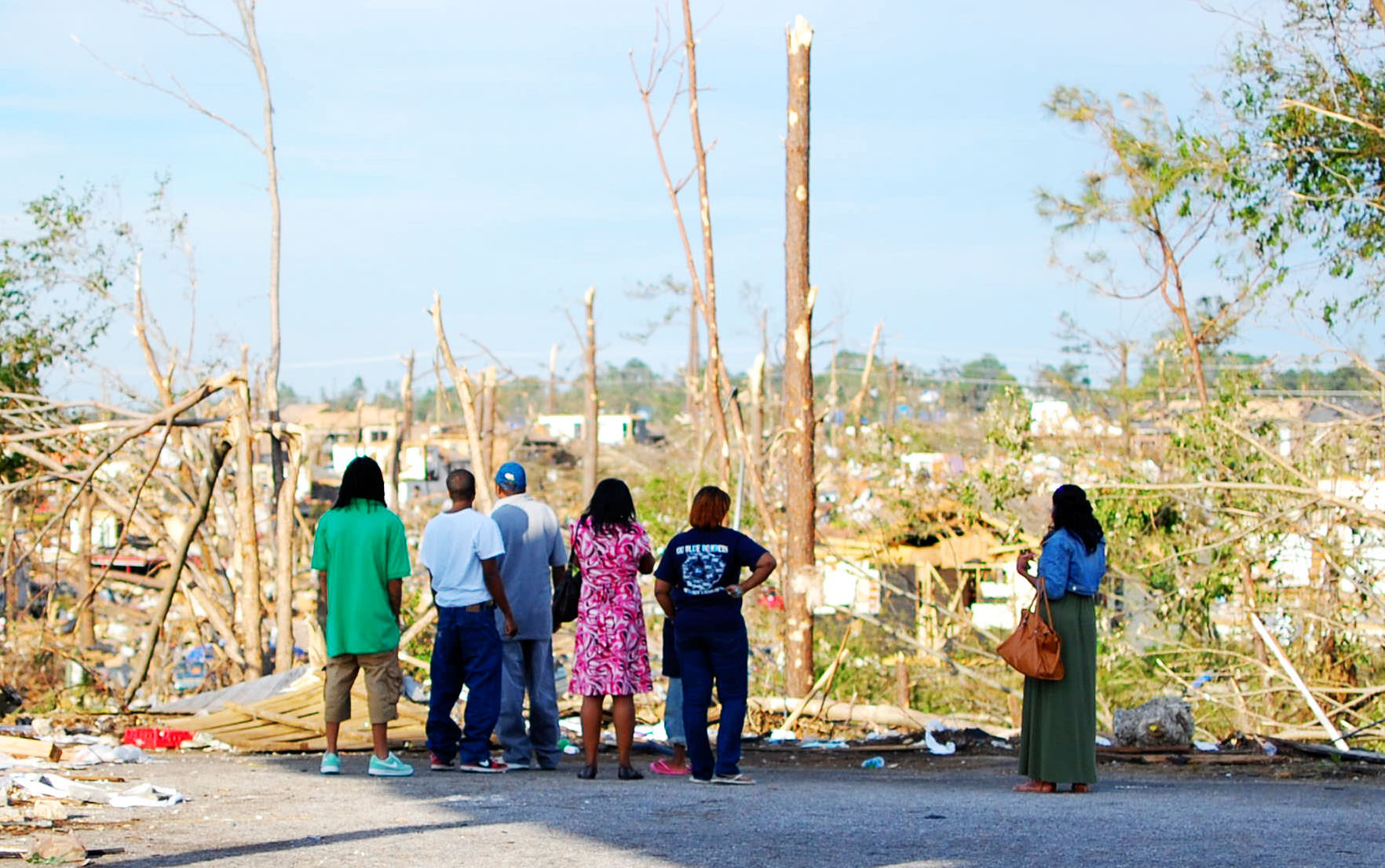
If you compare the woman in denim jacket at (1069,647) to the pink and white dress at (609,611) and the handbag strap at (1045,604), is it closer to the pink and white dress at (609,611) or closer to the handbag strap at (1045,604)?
the handbag strap at (1045,604)

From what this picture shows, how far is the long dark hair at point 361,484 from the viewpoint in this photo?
26.9ft

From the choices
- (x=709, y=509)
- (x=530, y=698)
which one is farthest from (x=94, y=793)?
(x=709, y=509)

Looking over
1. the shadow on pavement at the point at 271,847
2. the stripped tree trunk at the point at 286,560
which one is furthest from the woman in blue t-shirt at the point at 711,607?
the stripped tree trunk at the point at 286,560

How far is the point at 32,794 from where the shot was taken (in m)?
6.66

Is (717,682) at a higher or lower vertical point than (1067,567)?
lower

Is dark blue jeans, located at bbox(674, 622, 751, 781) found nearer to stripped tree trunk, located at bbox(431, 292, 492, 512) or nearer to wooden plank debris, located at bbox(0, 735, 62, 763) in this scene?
wooden plank debris, located at bbox(0, 735, 62, 763)

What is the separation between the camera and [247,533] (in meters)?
12.4

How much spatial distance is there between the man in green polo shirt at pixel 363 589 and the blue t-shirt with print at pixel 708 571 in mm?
1495

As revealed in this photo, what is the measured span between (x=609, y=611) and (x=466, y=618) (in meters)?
0.82

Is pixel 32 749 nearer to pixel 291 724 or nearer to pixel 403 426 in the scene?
pixel 291 724

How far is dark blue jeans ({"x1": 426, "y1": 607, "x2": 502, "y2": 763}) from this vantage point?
866 cm

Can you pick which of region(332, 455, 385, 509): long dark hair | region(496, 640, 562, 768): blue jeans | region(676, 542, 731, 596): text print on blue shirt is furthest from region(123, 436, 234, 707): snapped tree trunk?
region(676, 542, 731, 596): text print on blue shirt

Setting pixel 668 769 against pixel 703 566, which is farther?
pixel 668 769

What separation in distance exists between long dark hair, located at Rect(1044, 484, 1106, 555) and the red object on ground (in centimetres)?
568
